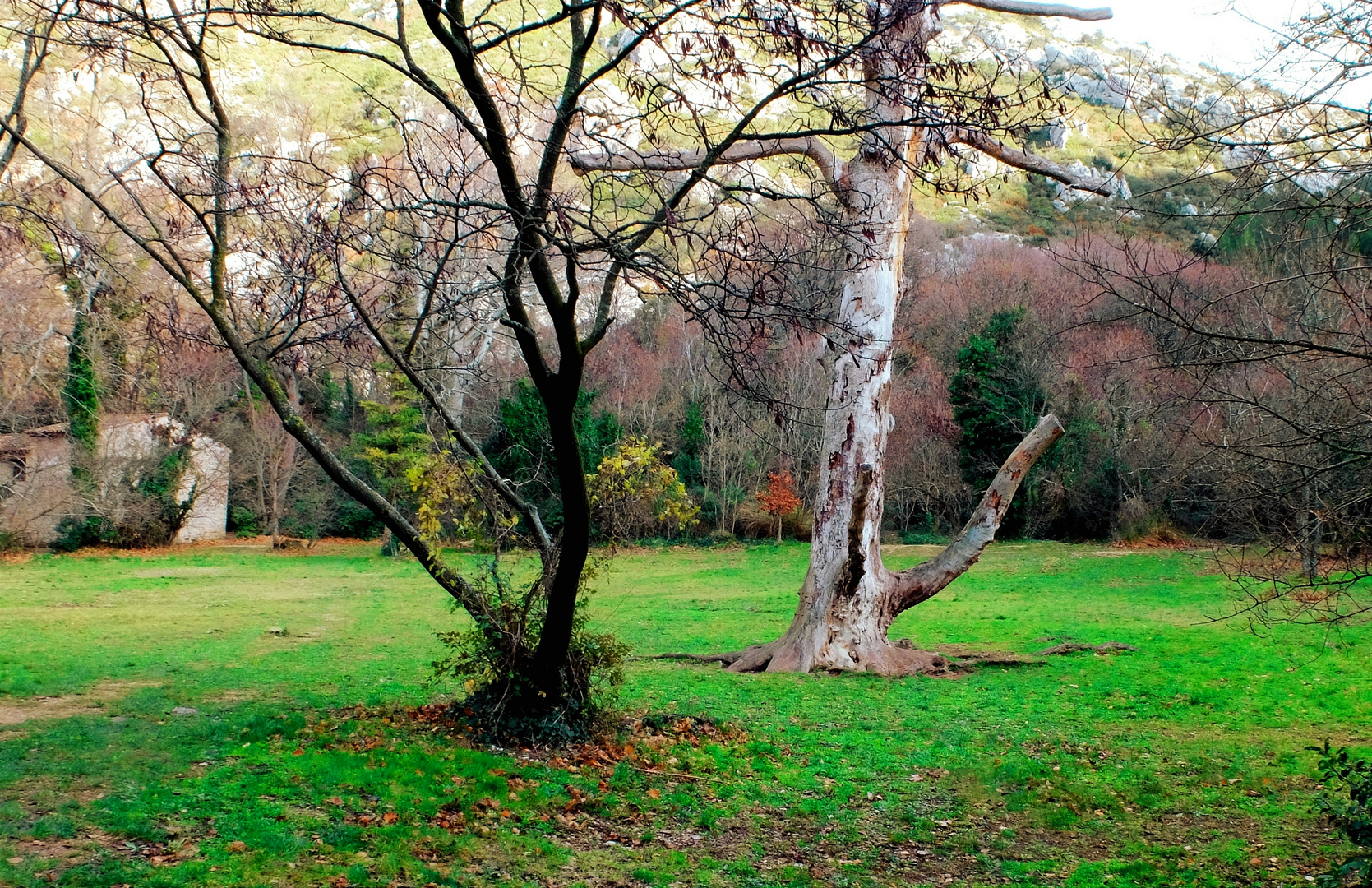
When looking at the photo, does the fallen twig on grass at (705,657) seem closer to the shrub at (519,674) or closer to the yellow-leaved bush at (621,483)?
the yellow-leaved bush at (621,483)

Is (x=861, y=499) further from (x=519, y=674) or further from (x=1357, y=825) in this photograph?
(x=1357, y=825)

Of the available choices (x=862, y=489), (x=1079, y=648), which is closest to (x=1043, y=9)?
(x=862, y=489)

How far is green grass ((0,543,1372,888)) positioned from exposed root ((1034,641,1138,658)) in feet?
1.38

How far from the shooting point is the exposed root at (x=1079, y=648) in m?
13.4

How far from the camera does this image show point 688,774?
23.1 ft

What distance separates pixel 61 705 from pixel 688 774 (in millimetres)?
5600

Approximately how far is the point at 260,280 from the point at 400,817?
4.38 m

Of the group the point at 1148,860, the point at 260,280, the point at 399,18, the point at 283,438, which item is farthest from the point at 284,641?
the point at 283,438

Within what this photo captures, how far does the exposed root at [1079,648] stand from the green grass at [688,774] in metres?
0.42

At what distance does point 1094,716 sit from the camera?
9367 mm

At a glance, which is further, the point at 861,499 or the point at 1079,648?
the point at 1079,648

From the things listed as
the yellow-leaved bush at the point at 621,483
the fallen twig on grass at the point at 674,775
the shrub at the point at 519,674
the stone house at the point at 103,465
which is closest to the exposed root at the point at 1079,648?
the yellow-leaved bush at the point at 621,483

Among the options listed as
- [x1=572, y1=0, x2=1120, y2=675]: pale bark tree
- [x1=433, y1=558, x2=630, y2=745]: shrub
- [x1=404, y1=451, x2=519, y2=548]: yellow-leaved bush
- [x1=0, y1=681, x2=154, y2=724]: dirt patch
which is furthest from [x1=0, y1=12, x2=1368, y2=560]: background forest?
[x1=433, y1=558, x2=630, y2=745]: shrub

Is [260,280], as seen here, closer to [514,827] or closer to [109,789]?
[109,789]
